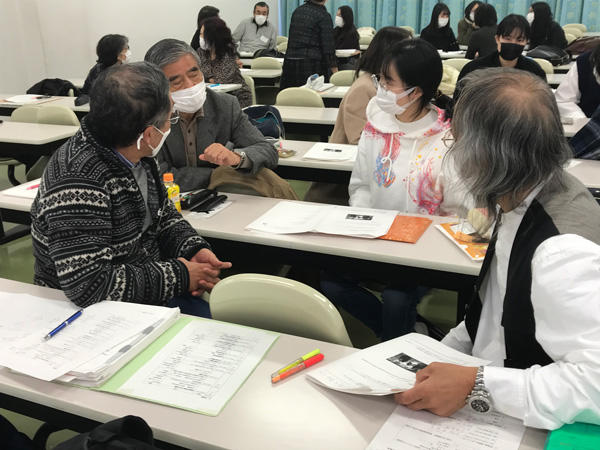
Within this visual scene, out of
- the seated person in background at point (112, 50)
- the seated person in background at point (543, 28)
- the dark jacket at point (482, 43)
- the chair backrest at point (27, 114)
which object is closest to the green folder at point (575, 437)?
the chair backrest at point (27, 114)

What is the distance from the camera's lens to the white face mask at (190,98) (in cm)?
228

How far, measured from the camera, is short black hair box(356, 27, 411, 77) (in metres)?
2.82

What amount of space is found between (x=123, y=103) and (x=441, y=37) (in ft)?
22.5

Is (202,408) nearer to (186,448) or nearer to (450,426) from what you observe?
(186,448)

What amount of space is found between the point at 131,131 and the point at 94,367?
0.66 metres

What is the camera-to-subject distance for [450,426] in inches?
40.3

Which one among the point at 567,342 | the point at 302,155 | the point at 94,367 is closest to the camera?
the point at 567,342

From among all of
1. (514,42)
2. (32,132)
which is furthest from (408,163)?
(32,132)

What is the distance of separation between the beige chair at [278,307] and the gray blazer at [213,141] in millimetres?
1023

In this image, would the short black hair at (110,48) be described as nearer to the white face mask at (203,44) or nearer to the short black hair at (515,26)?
the white face mask at (203,44)

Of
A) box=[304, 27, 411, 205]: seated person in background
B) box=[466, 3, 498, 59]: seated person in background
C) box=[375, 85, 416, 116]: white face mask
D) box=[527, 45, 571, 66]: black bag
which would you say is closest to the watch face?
box=[375, 85, 416, 116]: white face mask

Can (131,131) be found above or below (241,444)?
above

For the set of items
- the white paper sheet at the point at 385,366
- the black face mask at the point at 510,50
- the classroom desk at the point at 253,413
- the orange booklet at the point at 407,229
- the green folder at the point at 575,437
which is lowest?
the classroom desk at the point at 253,413

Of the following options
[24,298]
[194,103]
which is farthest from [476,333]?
[194,103]
